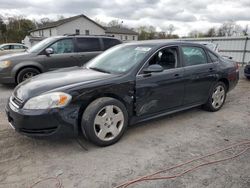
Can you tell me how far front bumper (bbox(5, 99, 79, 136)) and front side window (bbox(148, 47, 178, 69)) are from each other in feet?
5.68

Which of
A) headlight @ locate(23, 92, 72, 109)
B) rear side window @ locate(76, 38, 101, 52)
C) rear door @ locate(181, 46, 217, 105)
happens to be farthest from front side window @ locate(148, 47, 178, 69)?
rear side window @ locate(76, 38, 101, 52)

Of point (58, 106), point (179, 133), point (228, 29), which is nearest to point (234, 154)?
point (179, 133)

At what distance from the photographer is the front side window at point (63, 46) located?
7.66 m

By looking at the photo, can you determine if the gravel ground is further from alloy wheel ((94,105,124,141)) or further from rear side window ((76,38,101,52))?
rear side window ((76,38,101,52))

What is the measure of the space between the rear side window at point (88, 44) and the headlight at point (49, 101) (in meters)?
5.11

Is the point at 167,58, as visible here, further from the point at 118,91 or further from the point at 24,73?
the point at 24,73

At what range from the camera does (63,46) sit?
779 centimetres

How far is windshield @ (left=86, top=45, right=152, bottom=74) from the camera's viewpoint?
395 centimetres

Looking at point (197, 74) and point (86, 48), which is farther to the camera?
point (86, 48)

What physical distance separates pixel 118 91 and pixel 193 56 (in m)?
2.00

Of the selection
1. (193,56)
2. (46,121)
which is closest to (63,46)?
(193,56)

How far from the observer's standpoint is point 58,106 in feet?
10.3

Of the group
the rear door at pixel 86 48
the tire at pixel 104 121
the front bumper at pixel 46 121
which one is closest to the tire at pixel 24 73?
the rear door at pixel 86 48

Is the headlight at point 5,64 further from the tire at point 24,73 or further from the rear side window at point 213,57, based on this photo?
the rear side window at point 213,57
